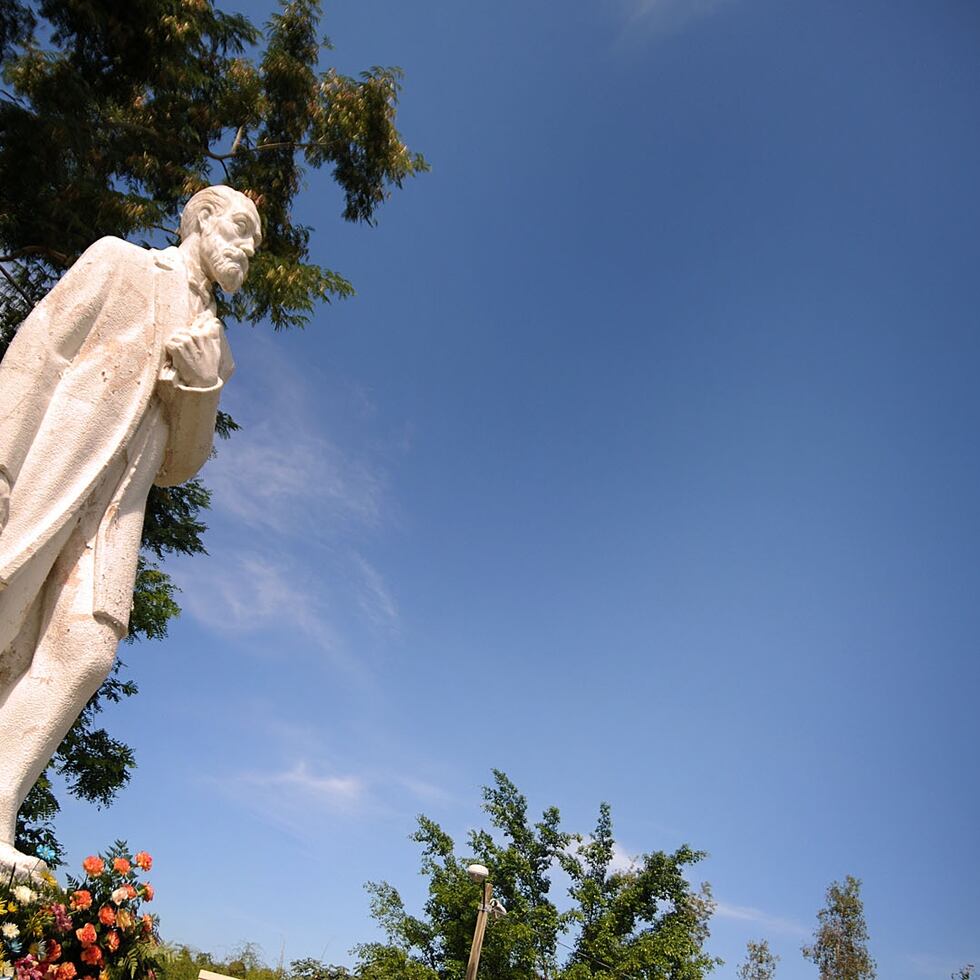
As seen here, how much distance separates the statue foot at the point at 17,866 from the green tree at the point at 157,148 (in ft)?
30.6

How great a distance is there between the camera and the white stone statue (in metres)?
3.03

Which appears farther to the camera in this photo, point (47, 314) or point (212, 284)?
point (212, 284)

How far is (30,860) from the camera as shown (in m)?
2.71

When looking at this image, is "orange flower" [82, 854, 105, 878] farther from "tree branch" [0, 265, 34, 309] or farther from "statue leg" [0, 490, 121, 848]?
"tree branch" [0, 265, 34, 309]

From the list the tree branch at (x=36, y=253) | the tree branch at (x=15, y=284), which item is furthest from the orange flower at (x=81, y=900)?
the tree branch at (x=36, y=253)

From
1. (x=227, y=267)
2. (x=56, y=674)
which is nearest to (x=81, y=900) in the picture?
(x=56, y=674)

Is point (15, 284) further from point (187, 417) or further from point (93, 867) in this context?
point (93, 867)

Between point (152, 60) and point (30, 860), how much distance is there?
11.0m

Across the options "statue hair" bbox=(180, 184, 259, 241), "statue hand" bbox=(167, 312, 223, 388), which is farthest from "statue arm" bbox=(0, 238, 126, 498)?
"statue hair" bbox=(180, 184, 259, 241)

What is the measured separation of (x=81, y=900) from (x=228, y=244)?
2.98 m

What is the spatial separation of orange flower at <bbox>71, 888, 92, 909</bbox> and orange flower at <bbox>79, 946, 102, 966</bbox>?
0.40 ft

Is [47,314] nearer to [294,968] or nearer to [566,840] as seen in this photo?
[294,968]

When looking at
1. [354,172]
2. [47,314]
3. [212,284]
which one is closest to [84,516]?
[47,314]

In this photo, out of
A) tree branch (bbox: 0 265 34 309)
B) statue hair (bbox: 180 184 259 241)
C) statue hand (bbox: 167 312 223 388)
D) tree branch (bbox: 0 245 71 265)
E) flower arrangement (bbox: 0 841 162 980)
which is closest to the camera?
flower arrangement (bbox: 0 841 162 980)
